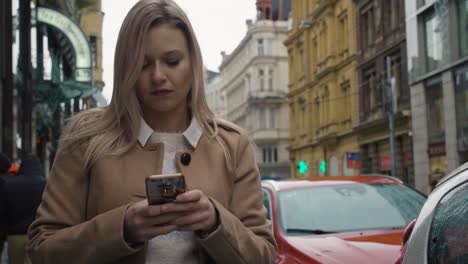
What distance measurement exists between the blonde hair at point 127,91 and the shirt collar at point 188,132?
21 mm

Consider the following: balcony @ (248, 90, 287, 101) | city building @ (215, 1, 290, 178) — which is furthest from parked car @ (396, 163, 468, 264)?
balcony @ (248, 90, 287, 101)

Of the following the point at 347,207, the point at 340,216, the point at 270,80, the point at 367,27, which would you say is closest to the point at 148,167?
the point at 340,216

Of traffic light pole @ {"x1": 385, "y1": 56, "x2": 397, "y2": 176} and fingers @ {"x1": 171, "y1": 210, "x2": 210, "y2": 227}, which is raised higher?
traffic light pole @ {"x1": 385, "y1": 56, "x2": 397, "y2": 176}

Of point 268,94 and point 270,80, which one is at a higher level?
point 270,80

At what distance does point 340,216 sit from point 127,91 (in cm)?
422

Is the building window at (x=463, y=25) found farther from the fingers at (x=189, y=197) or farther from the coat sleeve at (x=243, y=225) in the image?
the fingers at (x=189, y=197)

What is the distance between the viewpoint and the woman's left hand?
1812 millimetres

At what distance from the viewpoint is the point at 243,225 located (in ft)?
6.91

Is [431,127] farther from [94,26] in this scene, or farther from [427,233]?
[427,233]

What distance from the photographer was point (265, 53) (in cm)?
8406

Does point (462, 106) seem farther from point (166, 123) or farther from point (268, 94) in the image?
point (268, 94)

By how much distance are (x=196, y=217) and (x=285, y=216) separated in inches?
170

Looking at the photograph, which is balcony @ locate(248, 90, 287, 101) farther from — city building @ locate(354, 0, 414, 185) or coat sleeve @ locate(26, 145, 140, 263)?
coat sleeve @ locate(26, 145, 140, 263)

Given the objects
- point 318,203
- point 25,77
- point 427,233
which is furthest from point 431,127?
point 427,233
